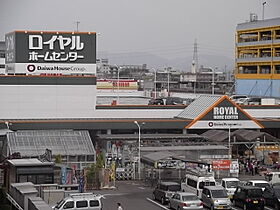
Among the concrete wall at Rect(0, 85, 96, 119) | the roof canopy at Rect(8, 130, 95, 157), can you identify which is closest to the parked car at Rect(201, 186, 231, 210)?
the roof canopy at Rect(8, 130, 95, 157)

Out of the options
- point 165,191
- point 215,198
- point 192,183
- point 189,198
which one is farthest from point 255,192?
point 165,191

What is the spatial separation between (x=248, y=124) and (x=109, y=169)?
430 inches

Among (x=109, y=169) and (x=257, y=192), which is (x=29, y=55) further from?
(x=257, y=192)

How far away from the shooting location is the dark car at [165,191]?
23.5 metres

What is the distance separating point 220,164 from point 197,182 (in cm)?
424

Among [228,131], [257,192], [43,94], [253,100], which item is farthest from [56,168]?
[253,100]

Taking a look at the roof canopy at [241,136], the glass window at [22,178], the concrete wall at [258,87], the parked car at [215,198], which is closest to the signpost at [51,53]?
the roof canopy at [241,136]

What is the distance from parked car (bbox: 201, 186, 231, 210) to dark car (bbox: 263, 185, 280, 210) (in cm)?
150

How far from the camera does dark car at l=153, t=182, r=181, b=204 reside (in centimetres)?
2355

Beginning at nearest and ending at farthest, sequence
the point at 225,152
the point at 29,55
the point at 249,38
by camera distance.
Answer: the point at 225,152 < the point at 29,55 < the point at 249,38

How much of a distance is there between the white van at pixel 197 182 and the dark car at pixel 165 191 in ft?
1.80

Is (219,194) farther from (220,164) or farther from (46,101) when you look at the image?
(46,101)

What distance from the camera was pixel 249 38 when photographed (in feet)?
210

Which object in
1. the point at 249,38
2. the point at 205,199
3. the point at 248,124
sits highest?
the point at 249,38
